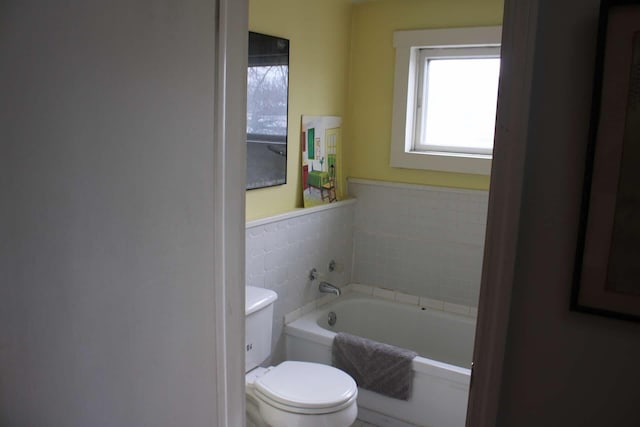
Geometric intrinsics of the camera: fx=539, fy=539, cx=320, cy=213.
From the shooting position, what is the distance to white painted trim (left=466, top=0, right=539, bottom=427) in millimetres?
1057

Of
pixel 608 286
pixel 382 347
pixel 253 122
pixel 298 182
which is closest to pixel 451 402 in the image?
pixel 382 347

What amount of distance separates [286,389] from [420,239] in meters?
1.57

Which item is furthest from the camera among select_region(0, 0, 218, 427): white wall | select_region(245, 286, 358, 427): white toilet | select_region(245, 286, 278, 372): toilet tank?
select_region(245, 286, 278, 372): toilet tank

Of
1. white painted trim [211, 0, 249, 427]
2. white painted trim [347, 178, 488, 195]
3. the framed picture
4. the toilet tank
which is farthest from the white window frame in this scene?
the framed picture

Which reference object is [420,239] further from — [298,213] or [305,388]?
[305,388]

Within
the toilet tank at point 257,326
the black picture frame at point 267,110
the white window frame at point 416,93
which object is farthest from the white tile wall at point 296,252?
the white window frame at point 416,93

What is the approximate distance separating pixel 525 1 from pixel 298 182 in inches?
89.2

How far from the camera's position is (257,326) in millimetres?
2428

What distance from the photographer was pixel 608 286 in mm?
1023

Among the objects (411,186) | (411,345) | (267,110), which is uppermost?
(267,110)

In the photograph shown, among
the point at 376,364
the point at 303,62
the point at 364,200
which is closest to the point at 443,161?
the point at 364,200

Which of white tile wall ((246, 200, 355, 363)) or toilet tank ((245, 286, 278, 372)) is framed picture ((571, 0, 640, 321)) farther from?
white tile wall ((246, 200, 355, 363))

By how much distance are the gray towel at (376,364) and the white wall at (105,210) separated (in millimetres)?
1584

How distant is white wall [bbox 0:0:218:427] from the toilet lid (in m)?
0.90
